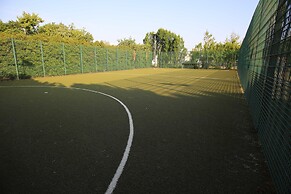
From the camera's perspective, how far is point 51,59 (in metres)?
20.8

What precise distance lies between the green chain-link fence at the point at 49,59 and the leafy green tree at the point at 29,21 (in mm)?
16568

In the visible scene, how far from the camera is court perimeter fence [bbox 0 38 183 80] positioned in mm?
17141

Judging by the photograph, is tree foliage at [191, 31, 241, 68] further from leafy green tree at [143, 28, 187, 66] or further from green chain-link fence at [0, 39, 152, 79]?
green chain-link fence at [0, 39, 152, 79]

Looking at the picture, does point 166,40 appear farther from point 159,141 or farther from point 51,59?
point 159,141

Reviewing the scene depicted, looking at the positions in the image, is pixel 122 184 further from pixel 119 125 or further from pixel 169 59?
pixel 169 59

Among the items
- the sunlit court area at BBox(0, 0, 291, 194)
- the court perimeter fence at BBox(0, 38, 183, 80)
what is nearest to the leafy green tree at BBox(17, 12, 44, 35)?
the court perimeter fence at BBox(0, 38, 183, 80)

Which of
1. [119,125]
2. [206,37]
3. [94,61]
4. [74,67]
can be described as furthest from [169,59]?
[119,125]

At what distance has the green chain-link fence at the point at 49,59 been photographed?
674 inches

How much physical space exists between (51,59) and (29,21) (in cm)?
1999

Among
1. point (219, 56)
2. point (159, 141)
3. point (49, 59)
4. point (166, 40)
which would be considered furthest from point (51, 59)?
Answer: point (166, 40)

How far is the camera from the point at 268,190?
2.97 meters

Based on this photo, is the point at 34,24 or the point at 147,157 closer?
the point at 147,157

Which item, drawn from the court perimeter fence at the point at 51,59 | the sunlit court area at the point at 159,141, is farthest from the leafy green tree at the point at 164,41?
the sunlit court area at the point at 159,141

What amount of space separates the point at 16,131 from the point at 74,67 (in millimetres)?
20027
